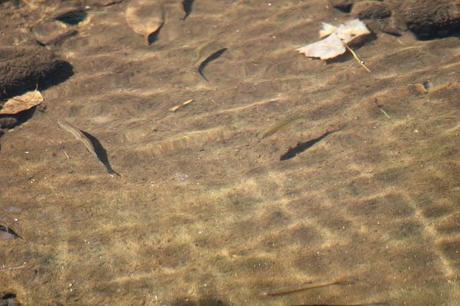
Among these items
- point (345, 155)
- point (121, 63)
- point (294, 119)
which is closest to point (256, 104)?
point (294, 119)

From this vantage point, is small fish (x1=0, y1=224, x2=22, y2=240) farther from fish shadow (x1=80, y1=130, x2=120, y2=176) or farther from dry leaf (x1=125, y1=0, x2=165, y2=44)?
dry leaf (x1=125, y1=0, x2=165, y2=44)

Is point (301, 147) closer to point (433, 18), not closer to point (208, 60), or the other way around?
point (208, 60)

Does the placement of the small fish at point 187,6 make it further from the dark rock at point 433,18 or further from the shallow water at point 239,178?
the dark rock at point 433,18

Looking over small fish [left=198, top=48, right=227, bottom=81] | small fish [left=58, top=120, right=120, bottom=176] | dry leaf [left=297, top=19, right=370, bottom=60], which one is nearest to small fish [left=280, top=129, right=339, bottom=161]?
dry leaf [left=297, top=19, right=370, bottom=60]

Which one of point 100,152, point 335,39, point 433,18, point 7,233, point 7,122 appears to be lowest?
point 7,233

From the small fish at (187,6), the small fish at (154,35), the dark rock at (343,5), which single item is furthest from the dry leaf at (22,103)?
the dark rock at (343,5)

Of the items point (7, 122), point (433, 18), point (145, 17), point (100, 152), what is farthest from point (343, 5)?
point (7, 122)

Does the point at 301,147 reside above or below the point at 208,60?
below
